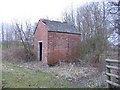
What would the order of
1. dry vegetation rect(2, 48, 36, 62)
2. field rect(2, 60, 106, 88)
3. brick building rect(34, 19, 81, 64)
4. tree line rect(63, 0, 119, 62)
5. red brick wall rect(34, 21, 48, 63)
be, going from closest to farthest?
field rect(2, 60, 106, 88) < tree line rect(63, 0, 119, 62) < brick building rect(34, 19, 81, 64) < red brick wall rect(34, 21, 48, 63) < dry vegetation rect(2, 48, 36, 62)

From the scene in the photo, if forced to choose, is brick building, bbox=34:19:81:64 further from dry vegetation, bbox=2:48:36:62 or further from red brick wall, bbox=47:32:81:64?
dry vegetation, bbox=2:48:36:62

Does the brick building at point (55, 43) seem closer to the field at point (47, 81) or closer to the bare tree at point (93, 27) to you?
the bare tree at point (93, 27)

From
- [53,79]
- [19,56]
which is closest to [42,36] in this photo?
[19,56]

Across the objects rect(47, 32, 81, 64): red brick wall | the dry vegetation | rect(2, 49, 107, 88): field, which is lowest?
rect(2, 49, 107, 88): field

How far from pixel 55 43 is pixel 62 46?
1185 millimetres

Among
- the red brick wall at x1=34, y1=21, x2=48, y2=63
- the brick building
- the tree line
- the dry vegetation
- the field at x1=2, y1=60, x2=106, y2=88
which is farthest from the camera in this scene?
the dry vegetation

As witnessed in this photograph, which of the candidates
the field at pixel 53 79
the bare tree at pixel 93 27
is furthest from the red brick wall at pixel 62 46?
the field at pixel 53 79

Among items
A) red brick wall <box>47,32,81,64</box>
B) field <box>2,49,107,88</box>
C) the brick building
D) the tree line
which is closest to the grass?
field <box>2,49,107,88</box>

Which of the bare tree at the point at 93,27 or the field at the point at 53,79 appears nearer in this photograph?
the field at the point at 53,79

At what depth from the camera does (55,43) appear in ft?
44.5

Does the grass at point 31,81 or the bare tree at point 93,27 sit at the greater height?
the bare tree at point 93,27

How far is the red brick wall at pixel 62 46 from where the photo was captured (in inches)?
520

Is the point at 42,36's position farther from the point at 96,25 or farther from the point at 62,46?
the point at 96,25

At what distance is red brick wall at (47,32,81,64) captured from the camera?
13203mm
